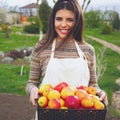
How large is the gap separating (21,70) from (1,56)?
12.2 feet

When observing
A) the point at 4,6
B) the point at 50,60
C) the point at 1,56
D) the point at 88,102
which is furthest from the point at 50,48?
the point at 4,6

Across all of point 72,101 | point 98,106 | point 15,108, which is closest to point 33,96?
point 72,101

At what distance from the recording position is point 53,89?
2.43m

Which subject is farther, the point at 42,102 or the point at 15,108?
the point at 15,108

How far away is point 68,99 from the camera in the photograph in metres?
2.26

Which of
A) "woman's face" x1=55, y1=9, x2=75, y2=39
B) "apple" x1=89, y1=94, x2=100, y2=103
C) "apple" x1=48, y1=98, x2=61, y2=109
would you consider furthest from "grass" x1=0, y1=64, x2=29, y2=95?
"apple" x1=48, y1=98, x2=61, y2=109

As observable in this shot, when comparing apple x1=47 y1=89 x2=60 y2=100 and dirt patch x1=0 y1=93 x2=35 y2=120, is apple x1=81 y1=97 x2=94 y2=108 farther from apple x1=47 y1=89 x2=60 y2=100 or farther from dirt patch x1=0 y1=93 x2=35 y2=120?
dirt patch x1=0 y1=93 x2=35 y2=120

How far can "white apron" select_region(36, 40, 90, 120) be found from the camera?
273cm

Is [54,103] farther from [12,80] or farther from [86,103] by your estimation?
[12,80]

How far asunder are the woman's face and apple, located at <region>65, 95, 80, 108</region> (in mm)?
600

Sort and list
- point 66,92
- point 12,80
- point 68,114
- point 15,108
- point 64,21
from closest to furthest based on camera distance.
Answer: point 68,114 → point 66,92 → point 64,21 → point 15,108 → point 12,80

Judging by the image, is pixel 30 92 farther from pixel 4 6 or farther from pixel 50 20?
pixel 4 6

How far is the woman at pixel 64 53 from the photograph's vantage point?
2.72m

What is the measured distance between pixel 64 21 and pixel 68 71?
341 mm
